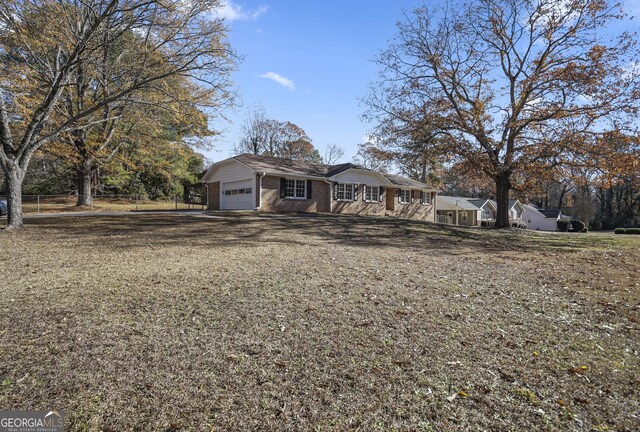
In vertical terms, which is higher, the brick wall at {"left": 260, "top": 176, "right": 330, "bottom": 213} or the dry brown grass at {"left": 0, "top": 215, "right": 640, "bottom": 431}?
the brick wall at {"left": 260, "top": 176, "right": 330, "bottom": 213}

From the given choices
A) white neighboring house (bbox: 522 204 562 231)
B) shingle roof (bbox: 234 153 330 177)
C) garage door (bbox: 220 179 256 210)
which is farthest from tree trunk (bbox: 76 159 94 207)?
white neighboring house (bbox: 522 204 562 231)

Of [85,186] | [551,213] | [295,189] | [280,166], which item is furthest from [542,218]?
[85,186]

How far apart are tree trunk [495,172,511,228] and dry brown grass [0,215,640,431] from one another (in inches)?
507

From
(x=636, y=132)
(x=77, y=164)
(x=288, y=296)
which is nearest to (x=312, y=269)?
(x=288, y=296)

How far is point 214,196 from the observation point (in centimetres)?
2542

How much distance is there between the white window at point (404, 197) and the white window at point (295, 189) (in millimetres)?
9513

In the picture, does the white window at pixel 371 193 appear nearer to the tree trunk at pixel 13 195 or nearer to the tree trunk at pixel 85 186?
the tree trunk at pixel 85 186

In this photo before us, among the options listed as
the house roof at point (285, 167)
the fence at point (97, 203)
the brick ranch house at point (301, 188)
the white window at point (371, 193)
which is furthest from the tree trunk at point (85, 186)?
the white window at point (371, 193)

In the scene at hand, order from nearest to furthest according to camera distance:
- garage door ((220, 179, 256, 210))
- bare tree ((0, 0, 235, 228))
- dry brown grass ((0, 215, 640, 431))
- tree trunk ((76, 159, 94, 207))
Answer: dry brown grass ((0, 215, 640, 431))
bare tree ((0, 0, 235, 228))
garage door ((220, 179, 256, 210))
tree trunk ((76, 159, 94, 207))

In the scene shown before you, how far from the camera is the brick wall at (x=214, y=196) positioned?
81.9ft

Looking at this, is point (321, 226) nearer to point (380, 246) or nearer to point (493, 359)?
point (380, 246)

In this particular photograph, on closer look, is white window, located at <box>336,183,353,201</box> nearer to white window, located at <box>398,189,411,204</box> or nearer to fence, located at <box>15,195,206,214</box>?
white window, located at <box>398,189,411,204</box>

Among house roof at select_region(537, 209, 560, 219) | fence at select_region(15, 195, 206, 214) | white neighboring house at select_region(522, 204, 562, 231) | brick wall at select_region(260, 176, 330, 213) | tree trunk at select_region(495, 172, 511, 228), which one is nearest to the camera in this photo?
tree trunk at select_region(495, 172, 511, 228)

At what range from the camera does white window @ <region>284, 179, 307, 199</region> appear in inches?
876
